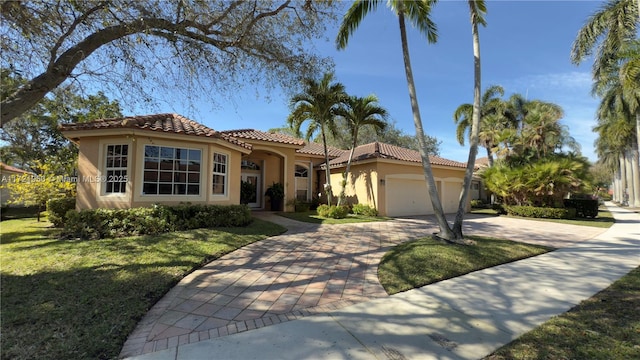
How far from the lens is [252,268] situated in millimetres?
6309

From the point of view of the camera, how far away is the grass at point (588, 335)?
3.10 meters

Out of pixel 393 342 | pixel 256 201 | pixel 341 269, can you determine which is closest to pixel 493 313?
pixel 393 342

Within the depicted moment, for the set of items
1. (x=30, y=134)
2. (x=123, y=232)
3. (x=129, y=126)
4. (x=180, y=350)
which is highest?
(x=30, y=134)

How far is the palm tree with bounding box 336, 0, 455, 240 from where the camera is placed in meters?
8.55

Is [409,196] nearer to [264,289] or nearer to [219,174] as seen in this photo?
[219,174]

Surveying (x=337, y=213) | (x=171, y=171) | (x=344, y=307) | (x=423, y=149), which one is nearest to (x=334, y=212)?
(x=337, y=213)

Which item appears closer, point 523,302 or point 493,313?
point 493,313

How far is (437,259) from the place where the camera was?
6715mm

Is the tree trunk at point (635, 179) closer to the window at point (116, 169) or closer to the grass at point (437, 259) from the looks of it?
the grass at point (437, 259)

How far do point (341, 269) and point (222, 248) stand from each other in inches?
136

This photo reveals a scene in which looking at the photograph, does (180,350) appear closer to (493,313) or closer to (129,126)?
(493,313)

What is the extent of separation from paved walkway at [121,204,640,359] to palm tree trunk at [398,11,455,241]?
7.02 ft

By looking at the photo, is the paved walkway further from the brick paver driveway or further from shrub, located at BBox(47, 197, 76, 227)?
shrub, located at BBox(47, 197, 76, 227)

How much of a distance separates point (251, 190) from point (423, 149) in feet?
37.5
